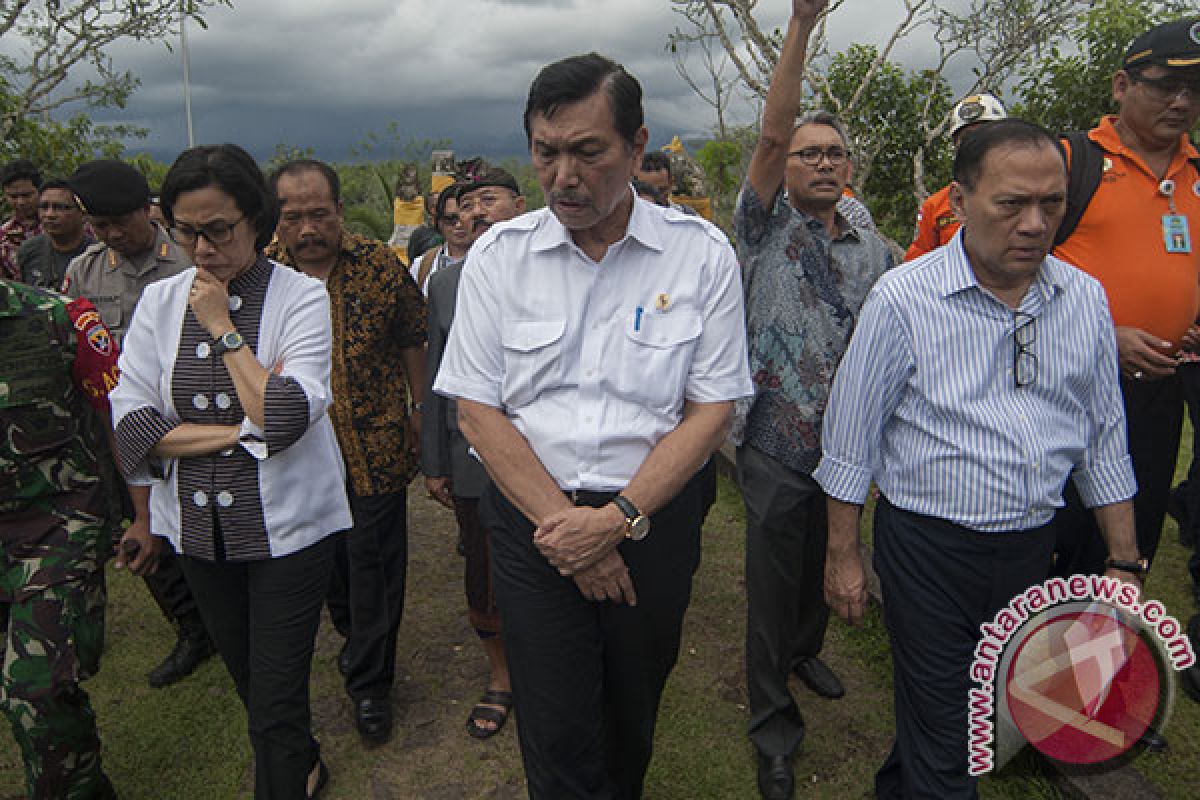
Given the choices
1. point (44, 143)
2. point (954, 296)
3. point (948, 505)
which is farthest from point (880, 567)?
point (44, 143)

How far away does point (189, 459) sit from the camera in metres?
2.47

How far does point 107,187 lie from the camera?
141 inches

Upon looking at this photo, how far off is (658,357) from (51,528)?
2.04 meters

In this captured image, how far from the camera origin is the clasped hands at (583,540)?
6.53 feet

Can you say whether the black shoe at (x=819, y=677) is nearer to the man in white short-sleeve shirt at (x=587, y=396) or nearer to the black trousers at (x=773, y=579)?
the black trousers at (x=773, y=579)

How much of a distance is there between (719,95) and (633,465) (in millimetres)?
→ 9825

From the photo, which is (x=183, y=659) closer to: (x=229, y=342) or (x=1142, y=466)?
(x=229, y=342)

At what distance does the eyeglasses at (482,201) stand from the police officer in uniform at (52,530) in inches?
71.4

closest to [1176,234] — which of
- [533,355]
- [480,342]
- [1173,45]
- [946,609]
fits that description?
[1173,45]

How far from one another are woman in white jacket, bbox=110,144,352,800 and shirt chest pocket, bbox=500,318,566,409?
691 mm

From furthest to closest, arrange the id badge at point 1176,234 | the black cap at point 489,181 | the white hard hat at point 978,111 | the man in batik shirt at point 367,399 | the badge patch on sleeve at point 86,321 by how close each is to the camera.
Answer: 1. the white hard hat at point 978,111
2. the black cap at point 489,181
3. the man in batik shirt at point 367,399
4. the id badge at point 1176,234
5. the badge patch on sleeve at point 86,321

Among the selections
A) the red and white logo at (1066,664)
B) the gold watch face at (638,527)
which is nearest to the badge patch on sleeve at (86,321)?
the gold watch face at (638,527)

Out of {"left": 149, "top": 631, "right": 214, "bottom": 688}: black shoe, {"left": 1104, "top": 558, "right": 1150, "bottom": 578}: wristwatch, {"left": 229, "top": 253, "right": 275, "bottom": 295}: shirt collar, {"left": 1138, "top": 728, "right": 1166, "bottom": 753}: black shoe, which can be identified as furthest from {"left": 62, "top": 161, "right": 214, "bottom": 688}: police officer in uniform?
{"left": 1138, "top": 728, "right": 1166, "bottom": 753}: black shoe

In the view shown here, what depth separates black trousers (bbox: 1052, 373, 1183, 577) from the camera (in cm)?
307
